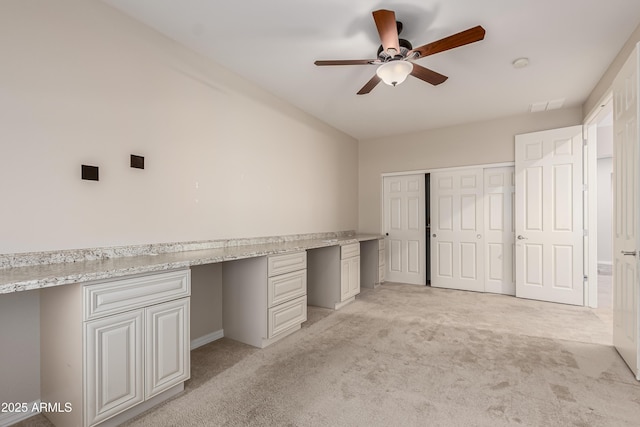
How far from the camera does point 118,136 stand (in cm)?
229

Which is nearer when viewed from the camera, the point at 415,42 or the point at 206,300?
the point at 415,42

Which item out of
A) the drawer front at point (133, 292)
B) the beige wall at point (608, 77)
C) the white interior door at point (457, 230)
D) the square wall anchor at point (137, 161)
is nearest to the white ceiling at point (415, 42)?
the beige wall at point (608, 77)

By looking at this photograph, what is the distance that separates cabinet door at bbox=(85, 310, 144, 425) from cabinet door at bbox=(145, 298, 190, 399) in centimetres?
6

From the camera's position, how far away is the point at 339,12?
2314 millimetres

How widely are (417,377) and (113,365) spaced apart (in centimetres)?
197

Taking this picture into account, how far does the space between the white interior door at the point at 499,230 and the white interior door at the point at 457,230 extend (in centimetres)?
9

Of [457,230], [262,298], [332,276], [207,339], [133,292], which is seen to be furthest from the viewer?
[457,230]

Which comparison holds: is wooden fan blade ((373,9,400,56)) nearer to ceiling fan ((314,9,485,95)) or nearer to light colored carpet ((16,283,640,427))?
ceiling fan ((314,9,485,95))

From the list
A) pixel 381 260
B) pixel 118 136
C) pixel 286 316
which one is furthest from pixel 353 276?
pixel 118 136

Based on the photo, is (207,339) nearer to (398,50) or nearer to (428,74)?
(398,50)

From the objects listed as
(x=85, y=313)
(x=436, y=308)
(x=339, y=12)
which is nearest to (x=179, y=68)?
(x=339, y=12)

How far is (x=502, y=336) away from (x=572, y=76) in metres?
2.85

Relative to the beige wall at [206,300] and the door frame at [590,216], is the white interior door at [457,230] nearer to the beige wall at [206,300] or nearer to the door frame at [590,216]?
the door frame at [590,216]

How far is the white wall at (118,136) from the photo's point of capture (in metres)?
1.85
